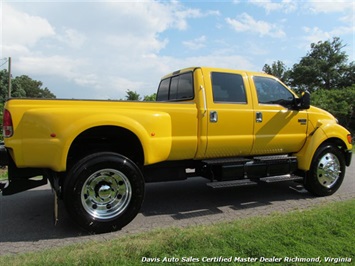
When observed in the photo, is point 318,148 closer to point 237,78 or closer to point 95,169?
point 237,78

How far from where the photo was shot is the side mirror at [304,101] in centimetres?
578

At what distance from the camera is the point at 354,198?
574 centimetres

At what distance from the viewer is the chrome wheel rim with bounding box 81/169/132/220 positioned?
416cm

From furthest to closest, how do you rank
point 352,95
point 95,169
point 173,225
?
point 352,95
point 173,225
point 95,169

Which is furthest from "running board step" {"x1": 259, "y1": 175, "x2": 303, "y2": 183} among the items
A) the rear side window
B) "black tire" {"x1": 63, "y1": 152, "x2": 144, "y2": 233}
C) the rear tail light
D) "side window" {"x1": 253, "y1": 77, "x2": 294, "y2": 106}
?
the rear tail light

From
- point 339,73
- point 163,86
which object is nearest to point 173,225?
point 163,86

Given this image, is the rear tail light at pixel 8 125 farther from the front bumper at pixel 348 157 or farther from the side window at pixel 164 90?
the front bumper at pixel 348 157

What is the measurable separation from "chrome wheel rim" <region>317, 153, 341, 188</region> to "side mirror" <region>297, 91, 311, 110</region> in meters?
0.98

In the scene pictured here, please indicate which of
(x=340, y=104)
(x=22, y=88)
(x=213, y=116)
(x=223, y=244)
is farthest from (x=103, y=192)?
(x=22, y=88)

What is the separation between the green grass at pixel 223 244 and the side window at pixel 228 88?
76.8 inches

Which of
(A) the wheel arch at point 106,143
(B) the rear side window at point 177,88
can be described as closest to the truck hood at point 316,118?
(B) the rear side window at point 177,88

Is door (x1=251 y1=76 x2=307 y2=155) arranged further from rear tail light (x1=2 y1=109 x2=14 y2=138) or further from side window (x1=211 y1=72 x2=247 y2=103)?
rear tail light (x1=2 y1=109 x2=14 y2=138)

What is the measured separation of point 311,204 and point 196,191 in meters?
2.00

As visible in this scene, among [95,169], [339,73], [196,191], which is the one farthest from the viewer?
[339,73]
